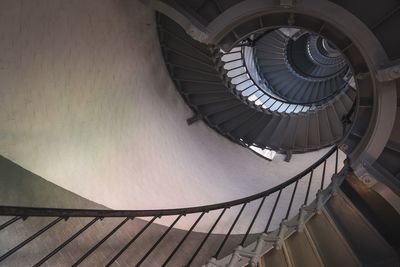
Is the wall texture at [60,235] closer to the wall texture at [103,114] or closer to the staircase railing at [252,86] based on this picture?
the wall texture at [103,114]

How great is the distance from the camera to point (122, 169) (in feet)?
18.5

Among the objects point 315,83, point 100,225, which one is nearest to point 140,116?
point 100,225

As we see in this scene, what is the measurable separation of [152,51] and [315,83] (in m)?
8.18

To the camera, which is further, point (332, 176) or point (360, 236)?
point (332, 176)

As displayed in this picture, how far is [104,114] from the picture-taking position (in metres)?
5.27

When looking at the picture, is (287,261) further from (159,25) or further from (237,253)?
(159,25)

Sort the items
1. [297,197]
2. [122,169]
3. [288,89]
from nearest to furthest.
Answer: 1. [122,169]
2. [297,197]
3. [288,89]

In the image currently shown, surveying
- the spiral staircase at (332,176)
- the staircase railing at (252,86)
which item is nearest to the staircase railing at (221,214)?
the spiral staircase at (332,176)

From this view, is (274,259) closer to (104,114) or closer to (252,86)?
(104,114)

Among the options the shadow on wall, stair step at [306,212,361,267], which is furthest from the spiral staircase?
the shadow on wall

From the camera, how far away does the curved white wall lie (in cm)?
391

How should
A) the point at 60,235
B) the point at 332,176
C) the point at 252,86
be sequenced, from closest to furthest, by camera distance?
the point at 332,176
the point at 60,235
the point at 252,86

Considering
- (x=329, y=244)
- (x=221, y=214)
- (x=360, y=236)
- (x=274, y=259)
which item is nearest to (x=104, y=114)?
(x=221, y=214)

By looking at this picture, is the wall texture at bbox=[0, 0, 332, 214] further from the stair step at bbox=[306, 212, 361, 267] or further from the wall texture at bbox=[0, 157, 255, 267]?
the stair step at bbox=[306, 212, 361, 267]
